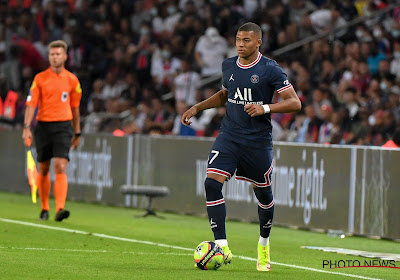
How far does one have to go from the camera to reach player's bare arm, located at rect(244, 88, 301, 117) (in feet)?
29.6

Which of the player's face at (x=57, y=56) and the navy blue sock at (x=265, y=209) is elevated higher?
the player's face at (x=57, y=56)

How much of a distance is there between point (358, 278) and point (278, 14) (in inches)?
557

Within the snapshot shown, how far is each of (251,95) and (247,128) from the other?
32 cm

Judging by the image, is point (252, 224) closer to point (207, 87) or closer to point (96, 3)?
point (207, 87)

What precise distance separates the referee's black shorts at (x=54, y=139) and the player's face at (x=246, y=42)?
5.49 m

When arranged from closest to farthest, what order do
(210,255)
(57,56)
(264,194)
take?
(210,255)
(264,194)
(57,56)

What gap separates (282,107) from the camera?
30.3ft

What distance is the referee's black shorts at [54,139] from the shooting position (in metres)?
14.4

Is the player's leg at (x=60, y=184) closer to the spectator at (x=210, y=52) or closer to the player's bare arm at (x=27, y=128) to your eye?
the player's bare arm at (x=27, y=128)

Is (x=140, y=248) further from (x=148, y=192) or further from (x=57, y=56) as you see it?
(x=148, y=192)

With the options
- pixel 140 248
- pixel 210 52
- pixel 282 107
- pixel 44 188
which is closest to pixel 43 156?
pixel 44 188

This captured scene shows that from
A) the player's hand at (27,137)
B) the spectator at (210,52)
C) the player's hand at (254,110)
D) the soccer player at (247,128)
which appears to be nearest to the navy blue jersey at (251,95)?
the soccer player at (247,128)

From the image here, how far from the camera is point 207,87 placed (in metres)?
23.3

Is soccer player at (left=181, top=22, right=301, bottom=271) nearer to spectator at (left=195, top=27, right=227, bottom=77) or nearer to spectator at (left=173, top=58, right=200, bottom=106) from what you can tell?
spectator at (left=173, top=58, right=200, bottom=106)
